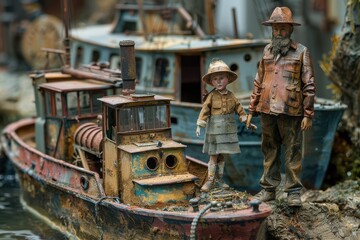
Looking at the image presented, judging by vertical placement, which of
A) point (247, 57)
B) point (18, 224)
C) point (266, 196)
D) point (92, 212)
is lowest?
point (18, 224)

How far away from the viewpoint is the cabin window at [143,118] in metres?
13.4

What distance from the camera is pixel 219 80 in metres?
13.0

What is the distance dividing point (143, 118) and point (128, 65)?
1006 mm

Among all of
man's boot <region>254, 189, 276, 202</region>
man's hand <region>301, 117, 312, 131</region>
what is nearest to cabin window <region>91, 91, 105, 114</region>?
man's boot <region>254, 189, 276, 202</region>

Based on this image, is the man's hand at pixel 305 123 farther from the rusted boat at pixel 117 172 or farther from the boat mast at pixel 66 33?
the boat mast at pixel 66 33

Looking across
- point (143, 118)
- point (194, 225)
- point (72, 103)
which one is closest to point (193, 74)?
point (72, 103)

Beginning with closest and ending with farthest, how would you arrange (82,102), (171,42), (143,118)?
(143,118)
(82,102)
(171,42)

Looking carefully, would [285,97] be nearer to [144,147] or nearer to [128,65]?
[144,147]

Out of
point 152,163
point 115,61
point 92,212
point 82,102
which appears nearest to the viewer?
point 152,163

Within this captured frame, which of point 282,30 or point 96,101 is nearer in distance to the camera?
point 282,30

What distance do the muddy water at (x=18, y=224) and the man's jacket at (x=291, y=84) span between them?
4.72 metres

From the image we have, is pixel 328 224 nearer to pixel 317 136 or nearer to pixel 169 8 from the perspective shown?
Result: pixel 317 136

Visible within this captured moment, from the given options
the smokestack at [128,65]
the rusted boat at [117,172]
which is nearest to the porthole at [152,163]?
the rusted boat at [117,172]

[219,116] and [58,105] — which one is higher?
[219,116]
